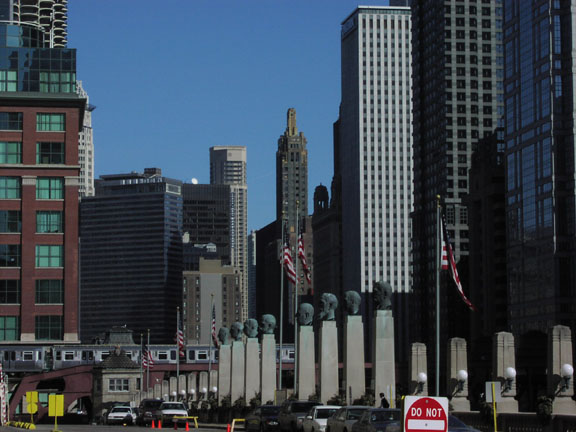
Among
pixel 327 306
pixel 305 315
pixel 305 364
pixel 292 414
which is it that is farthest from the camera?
pixel 305 315

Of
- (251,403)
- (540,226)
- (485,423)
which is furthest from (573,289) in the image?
(485,423)

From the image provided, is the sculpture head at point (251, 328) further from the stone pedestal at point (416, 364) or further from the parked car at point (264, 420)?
the stone pedestal at point (416, 364)

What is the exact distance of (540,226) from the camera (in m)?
178

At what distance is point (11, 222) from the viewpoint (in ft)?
375

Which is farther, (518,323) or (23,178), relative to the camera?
(518,323)

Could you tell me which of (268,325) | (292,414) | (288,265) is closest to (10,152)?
(268,325)

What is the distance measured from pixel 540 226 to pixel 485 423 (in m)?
137

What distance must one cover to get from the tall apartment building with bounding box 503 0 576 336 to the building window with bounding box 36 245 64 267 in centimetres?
8023

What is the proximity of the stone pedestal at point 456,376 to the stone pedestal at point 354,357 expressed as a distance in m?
9.89

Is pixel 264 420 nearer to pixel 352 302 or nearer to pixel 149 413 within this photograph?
pixel 352 302

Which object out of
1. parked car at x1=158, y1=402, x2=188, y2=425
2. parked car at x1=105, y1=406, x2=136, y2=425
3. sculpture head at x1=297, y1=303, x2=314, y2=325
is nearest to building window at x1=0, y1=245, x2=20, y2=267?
parked car at x1=105, y1=406, x2=136, y2=425

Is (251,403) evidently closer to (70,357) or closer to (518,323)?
(518,323)

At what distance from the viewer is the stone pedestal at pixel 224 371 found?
9612 centimetres

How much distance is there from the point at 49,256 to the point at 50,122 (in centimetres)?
1272
